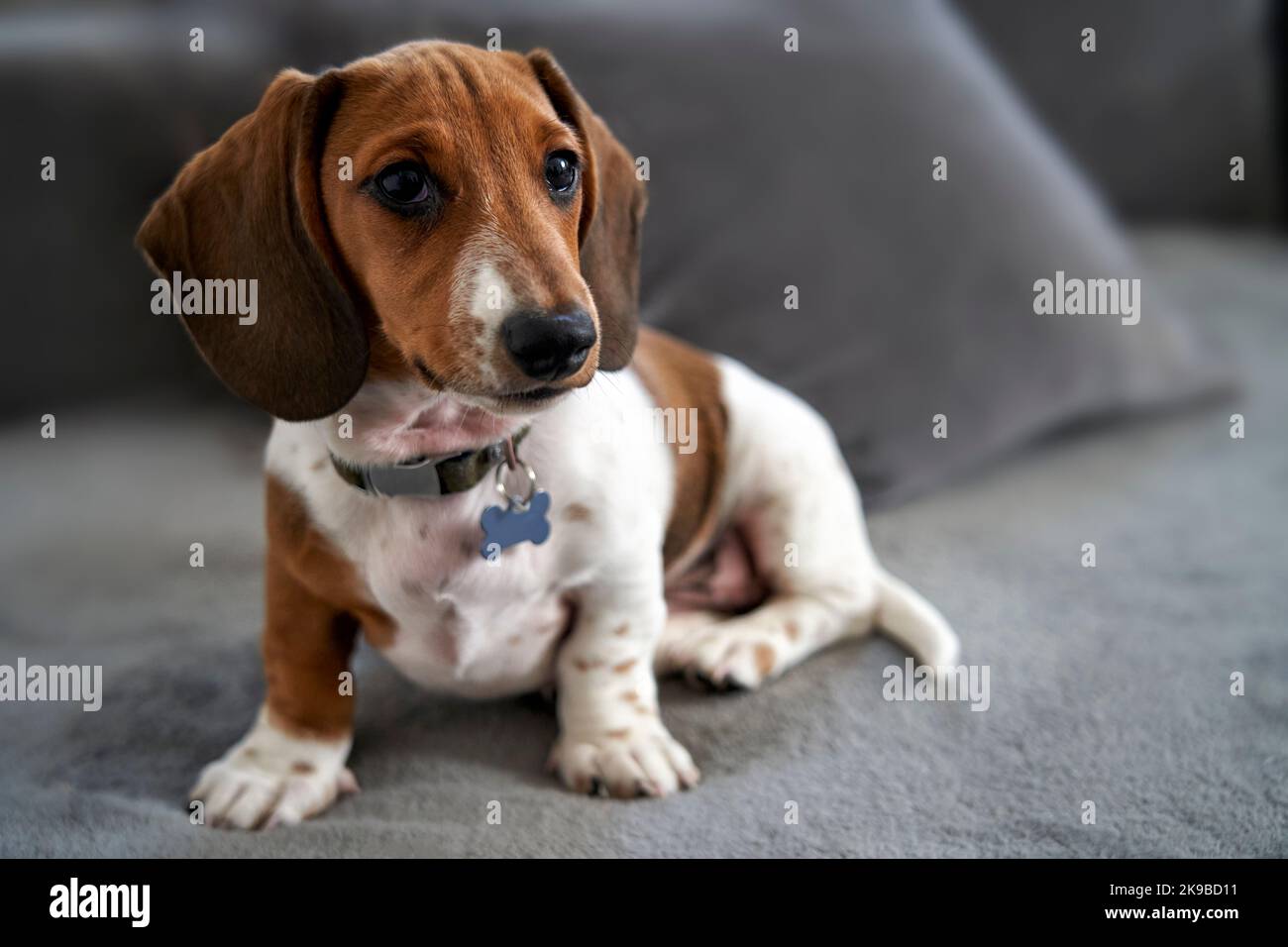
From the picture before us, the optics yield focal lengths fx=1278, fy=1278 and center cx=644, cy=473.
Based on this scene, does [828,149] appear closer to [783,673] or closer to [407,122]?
[783,673]

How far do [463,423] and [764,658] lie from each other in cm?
71

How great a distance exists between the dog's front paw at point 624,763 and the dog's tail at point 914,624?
1.65 ft

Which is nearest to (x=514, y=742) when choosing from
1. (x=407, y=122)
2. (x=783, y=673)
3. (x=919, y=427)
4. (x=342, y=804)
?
(x=342, y=804)

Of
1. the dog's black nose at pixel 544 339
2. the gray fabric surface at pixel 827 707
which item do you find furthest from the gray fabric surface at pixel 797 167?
the dog's black nose at pixel 544 339

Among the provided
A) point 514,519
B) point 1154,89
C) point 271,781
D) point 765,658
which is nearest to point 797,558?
point 765,658

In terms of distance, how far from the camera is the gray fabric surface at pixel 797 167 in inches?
108

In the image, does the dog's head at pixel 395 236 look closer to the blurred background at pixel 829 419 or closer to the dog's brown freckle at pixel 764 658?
the blurred background at pixel 829 419

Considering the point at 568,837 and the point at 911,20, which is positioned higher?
the point at 911,20

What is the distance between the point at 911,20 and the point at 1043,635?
1.50 meters

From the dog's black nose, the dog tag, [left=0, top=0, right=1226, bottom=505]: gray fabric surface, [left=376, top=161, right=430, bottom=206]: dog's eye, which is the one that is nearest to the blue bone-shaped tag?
the dog tag

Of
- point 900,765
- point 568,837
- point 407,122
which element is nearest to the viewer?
point 407,122

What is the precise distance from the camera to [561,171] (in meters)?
1.59

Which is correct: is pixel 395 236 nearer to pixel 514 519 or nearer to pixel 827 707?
pixel 514 519

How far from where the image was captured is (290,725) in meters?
1.81
